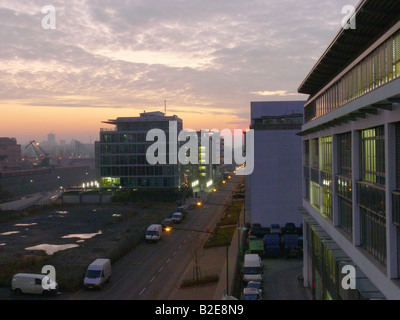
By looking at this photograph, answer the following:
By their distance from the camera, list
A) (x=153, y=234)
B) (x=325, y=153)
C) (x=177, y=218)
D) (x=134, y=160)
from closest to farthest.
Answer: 1. (x=325, y=153)
2. (x=153, y=234)
3. (x=177, y=218)
4. (x=134, y=160)

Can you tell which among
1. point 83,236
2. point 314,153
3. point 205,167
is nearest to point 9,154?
point 205,167

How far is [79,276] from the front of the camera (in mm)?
21297

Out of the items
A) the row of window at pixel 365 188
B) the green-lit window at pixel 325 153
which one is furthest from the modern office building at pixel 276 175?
the row of window at pixel 365 188

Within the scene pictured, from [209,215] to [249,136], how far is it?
1452 centimetres

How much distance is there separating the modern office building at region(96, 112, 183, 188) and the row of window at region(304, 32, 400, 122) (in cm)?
4711

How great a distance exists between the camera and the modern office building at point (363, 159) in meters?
8.16

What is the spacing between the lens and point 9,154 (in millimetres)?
117000

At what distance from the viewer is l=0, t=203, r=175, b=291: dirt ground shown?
23.3 metres

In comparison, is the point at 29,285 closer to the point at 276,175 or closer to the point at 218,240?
the point at 218,240

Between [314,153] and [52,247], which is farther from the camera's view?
[52,247]

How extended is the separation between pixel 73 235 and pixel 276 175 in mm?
19507

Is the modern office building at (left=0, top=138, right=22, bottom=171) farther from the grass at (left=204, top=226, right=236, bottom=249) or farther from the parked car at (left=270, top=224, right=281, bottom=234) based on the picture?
the parked car at (left=270, top=224, right=281, bottom=234)

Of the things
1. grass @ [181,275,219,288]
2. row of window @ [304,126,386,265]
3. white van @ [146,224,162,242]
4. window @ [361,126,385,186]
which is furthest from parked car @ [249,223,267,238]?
window @ [361,126,385,186]
